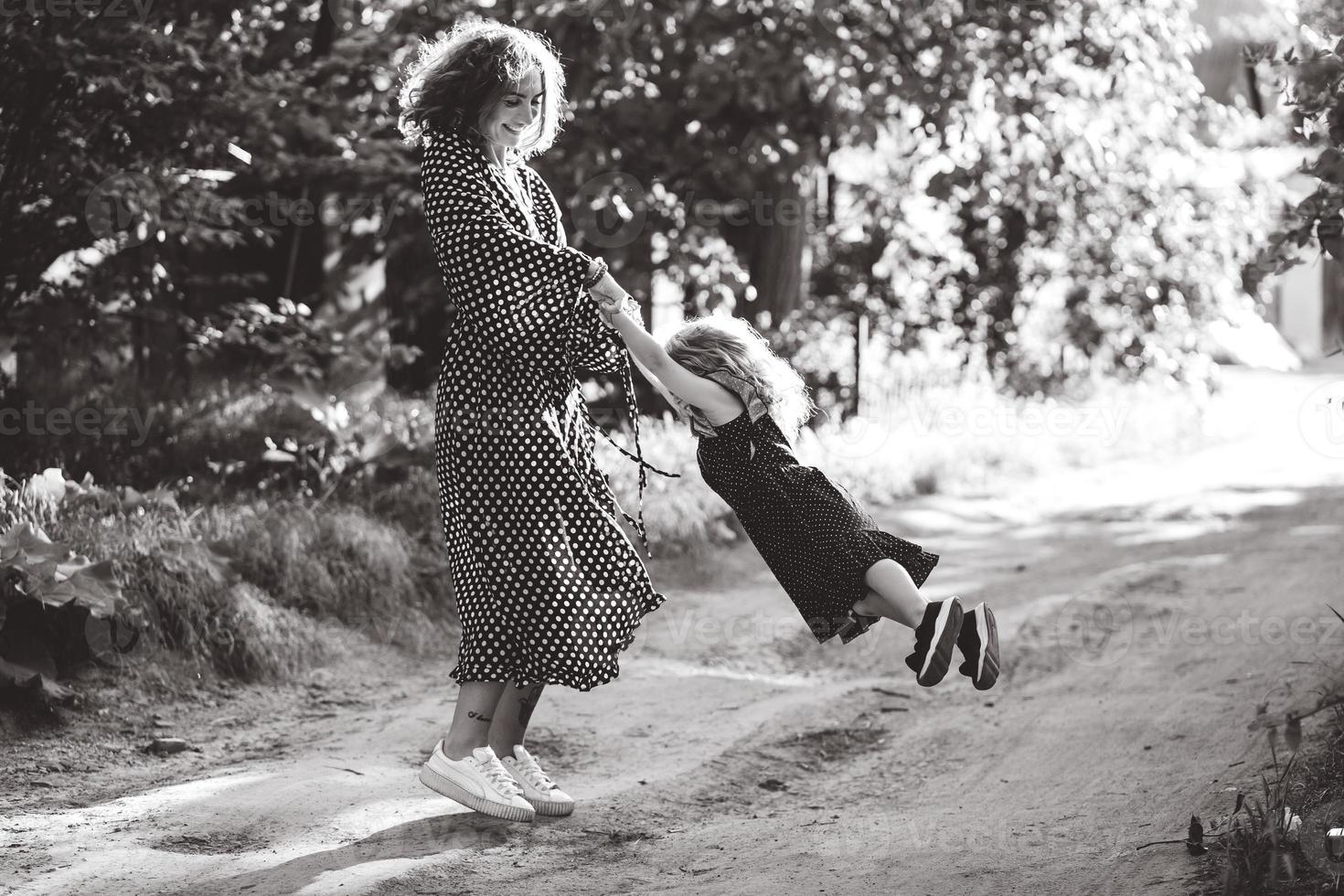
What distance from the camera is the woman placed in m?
3.35

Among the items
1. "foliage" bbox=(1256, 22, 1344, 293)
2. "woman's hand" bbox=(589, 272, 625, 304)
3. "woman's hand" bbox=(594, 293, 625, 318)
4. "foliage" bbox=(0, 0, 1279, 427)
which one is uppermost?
"foliage" bbox=(0, 0, 1279, 427)

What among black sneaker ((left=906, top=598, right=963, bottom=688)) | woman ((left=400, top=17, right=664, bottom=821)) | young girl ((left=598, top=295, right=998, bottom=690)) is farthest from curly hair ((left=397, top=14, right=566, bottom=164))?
black sneaker ((left=906, top=598, right=963, bottom=688))

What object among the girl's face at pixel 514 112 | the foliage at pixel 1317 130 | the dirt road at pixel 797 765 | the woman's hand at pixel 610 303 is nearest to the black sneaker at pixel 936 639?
the dirt road at pixel 797 765

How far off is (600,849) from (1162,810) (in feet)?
4.96

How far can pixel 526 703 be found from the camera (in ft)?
12.0

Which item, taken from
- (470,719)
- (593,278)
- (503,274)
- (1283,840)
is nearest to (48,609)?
(470,719)

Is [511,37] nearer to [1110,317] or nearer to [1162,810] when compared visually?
[1162,810]

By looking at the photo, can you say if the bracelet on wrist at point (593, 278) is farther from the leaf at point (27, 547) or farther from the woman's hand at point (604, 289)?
the leaf at point (27, 547)

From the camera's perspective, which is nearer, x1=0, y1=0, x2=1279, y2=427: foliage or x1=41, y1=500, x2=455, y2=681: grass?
x1=41, y1=500, x2=455, y2=681: grass

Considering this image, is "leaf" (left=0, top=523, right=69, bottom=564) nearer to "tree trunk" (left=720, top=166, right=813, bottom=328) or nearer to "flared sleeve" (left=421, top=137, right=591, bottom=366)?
"flared sleeve" (left=421, top=137, right=591, bottom=366)

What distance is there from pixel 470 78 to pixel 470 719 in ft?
5.46

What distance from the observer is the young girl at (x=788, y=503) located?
12.0ft

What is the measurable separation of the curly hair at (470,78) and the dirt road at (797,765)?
1.85 m

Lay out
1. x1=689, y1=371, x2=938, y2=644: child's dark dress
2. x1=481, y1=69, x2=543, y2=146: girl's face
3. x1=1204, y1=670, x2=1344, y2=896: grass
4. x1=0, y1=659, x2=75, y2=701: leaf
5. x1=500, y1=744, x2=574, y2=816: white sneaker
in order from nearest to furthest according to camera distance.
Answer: x1=1204, y1=670, x2=1344, y2=896: grass
x1=481, y1=69, x2=543, y2=146: girl's face
x1=500, y1=744, x2=574, y2=816: white sneaker
x1=689, y1=371, x2=938, y2=644: child's dark dress
x1=0, y1=659, x2=75, y2=701: leaf
